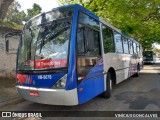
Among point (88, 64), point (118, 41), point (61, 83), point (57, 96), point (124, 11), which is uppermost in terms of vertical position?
point (124, 11)

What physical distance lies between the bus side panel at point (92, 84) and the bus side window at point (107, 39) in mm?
934

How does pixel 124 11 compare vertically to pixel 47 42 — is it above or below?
above

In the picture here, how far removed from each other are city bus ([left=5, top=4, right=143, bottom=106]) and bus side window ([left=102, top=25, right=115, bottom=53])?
98 cm

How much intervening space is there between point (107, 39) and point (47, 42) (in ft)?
9.94

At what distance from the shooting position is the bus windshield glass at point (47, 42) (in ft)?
17.0

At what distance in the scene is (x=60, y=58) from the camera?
5.12 meters

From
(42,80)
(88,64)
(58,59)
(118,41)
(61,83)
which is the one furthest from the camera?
(118,41)

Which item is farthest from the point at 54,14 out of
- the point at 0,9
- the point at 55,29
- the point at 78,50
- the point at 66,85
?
the point at 0,9

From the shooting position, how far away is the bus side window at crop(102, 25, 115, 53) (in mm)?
7423

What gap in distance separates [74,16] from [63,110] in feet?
8.84

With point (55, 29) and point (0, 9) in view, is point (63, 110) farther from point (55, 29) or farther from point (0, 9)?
point (0, 9)

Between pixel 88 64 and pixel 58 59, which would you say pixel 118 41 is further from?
pixel 58 59

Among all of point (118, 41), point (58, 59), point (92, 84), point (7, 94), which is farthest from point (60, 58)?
point (118, 41)

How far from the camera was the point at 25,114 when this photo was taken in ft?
19.2
